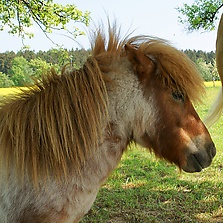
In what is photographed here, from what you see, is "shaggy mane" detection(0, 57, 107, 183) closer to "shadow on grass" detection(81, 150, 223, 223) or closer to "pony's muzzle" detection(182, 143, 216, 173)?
"pony's muzzle" detection(182, 143, 216, 173)

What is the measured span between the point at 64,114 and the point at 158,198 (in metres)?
2.21

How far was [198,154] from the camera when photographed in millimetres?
1461

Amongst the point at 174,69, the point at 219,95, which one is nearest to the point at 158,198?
the point at 219,95

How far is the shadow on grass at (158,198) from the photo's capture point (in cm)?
282

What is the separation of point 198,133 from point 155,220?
1.59m

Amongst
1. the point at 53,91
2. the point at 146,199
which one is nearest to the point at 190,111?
the point at 53,91

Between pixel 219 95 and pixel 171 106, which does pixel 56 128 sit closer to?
pixel 171 106

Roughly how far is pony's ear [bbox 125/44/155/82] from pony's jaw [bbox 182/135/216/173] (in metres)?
0.40

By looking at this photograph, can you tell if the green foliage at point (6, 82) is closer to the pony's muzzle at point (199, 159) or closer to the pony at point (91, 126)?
the pony at point (91, 126)

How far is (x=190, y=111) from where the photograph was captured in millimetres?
1481

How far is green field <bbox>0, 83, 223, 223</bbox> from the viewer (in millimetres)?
2816

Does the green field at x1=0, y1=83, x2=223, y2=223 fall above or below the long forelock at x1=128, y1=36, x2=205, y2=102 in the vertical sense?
below

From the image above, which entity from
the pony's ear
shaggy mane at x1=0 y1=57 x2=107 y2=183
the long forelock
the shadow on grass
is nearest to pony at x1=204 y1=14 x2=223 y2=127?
the shadow on grass

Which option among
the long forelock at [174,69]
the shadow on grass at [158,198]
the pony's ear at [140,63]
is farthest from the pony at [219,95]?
the pony's ear at [140,63]
